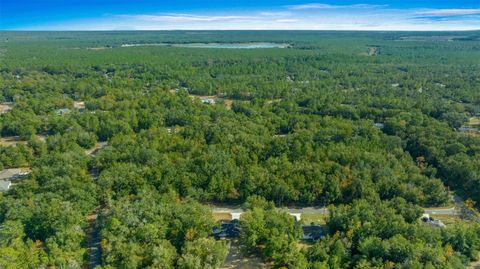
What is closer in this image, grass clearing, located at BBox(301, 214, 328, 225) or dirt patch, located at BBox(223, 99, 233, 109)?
grass clearing, located at BBox(301, 214, 328, 225)

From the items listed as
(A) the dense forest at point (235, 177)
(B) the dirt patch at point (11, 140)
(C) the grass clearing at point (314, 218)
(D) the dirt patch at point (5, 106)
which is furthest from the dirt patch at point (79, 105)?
(C) the grass clearing at point (314, 218)

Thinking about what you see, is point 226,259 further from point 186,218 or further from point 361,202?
point 361,202

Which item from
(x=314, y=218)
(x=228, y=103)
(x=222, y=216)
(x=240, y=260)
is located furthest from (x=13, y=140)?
(x=314, y=218)

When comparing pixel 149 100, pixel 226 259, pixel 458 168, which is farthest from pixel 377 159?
pixel 149 100

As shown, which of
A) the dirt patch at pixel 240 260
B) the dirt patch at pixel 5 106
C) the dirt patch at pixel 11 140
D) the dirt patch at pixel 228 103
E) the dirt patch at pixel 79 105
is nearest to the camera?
the dirt patch at pixel 240 260

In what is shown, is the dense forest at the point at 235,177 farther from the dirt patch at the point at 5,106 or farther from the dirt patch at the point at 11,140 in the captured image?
the dirt patch at the point at 5,106

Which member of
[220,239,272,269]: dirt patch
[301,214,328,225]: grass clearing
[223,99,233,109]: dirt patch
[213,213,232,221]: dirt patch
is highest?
[223,99,233,109]: dirt patch

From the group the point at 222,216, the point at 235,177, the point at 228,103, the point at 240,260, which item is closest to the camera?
the point at 240,260

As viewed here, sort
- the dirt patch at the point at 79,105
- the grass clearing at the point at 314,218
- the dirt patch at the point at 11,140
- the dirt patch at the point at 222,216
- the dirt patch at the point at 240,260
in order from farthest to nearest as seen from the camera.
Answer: the dirt patch at the point at 79,105 < the dirt patch at the point at 11,140 < the dirt patch at the point at 222,216 < the grass clearing at the point at 314,218 < the dirt patch at the point at 240,260

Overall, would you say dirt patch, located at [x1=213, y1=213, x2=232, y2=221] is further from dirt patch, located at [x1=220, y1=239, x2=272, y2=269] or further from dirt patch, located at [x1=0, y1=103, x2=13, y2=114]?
dirt patch, located at [x1=0, y1=103, x2=13, y2=114]

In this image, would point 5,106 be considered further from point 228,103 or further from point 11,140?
point 228,103

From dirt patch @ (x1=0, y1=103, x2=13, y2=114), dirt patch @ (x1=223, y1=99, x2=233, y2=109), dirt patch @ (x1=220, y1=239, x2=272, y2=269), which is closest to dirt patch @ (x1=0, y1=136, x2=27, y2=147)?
dirt patch @ (x1=0, y1=103, x2=13, y2=114)
